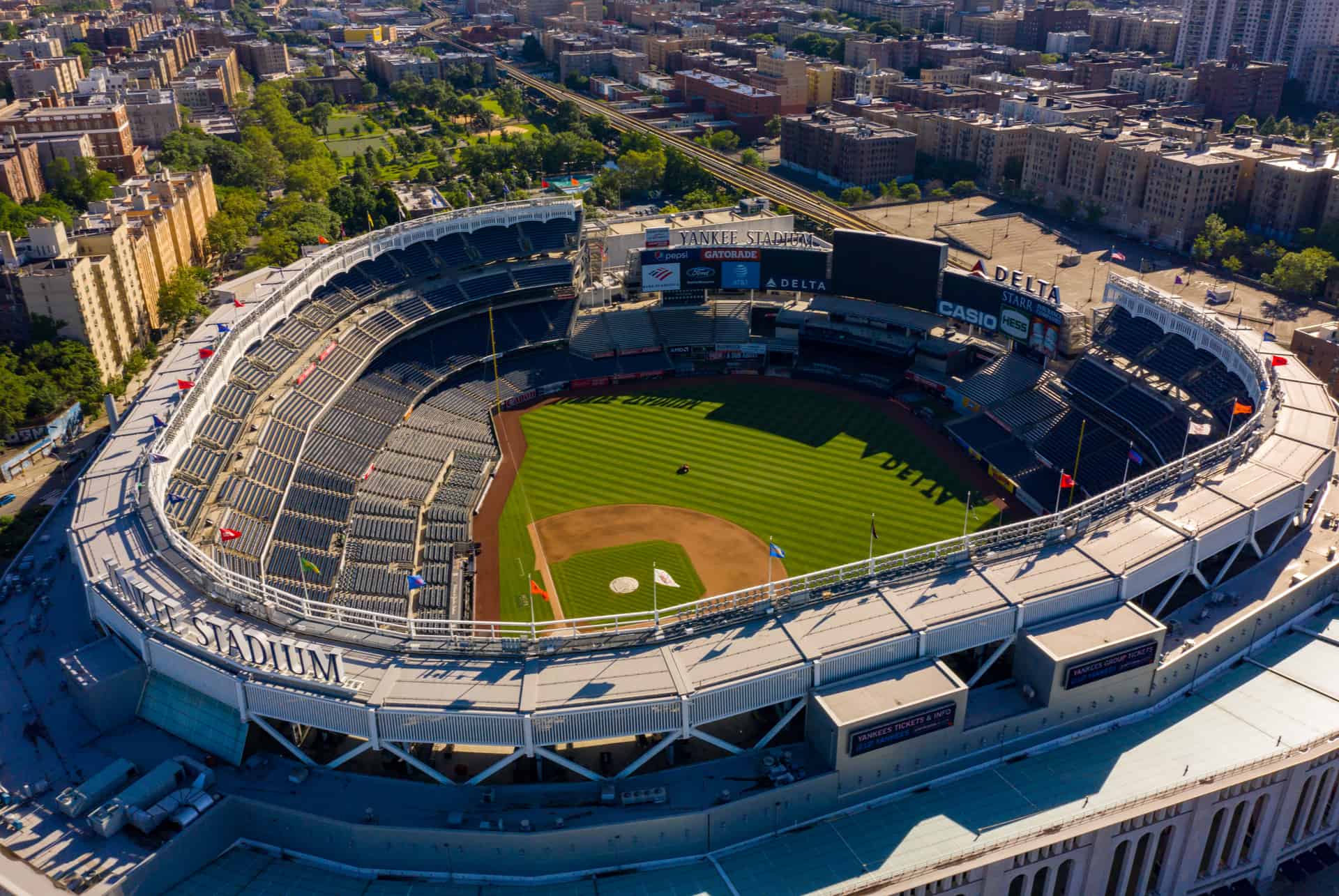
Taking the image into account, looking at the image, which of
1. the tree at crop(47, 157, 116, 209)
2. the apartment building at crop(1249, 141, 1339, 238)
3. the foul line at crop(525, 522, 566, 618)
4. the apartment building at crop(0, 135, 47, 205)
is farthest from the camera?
the tree at crop(47, 157, 116, 209)

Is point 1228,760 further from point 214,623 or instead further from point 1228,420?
point 214,623

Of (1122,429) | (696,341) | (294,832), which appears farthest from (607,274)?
(294,832)

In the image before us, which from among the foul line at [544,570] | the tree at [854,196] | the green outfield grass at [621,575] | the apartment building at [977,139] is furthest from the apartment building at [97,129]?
the apartment building at [977,139]

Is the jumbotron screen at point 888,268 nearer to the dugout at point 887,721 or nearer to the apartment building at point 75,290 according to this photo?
the dugout at point 887,721

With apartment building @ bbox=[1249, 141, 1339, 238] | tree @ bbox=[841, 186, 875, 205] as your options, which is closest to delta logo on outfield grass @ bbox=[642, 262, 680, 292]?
tree @ bbox=[841, 186, 875, 205]

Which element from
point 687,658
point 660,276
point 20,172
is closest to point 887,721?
point 687,658

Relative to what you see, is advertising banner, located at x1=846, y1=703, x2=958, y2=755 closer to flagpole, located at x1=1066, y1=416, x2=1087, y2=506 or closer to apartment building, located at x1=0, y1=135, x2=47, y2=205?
flagpole, located at x1=1066, y1=416, x2=1087, y2=506
